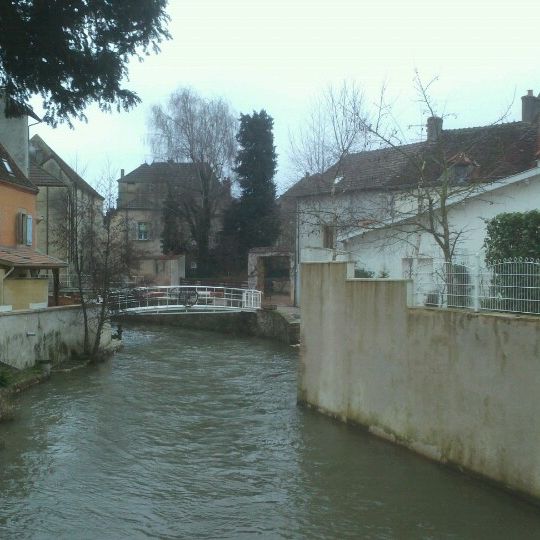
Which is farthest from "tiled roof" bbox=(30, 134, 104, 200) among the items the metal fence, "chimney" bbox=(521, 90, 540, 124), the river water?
the metal fence

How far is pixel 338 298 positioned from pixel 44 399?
7187 millimetres

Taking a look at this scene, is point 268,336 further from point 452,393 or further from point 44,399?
point 452,393

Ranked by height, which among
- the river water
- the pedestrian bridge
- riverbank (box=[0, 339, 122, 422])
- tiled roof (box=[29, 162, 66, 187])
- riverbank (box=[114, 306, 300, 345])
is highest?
tiled roof (box=[29, 162, 66, 187])

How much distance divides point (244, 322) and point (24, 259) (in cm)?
1125

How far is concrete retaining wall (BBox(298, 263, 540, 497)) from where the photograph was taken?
8328 millimetres

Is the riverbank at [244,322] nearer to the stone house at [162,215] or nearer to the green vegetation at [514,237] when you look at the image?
the stone house at [162,215]

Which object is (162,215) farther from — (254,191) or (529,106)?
(529,106)

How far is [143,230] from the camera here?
4781 centimetres

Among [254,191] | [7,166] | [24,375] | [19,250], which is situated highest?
[254,191]

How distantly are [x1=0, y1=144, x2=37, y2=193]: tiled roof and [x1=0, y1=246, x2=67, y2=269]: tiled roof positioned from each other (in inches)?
106

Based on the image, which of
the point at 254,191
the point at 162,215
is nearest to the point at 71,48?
the point at 254,191

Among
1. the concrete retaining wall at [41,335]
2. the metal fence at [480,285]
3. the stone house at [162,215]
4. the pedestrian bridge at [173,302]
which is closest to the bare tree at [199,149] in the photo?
the stone house at [162,215]

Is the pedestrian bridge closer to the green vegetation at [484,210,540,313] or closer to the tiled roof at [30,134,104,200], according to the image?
the tiled roof at [30,134,104,200]

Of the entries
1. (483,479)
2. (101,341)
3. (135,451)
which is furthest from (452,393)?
(101,341)
